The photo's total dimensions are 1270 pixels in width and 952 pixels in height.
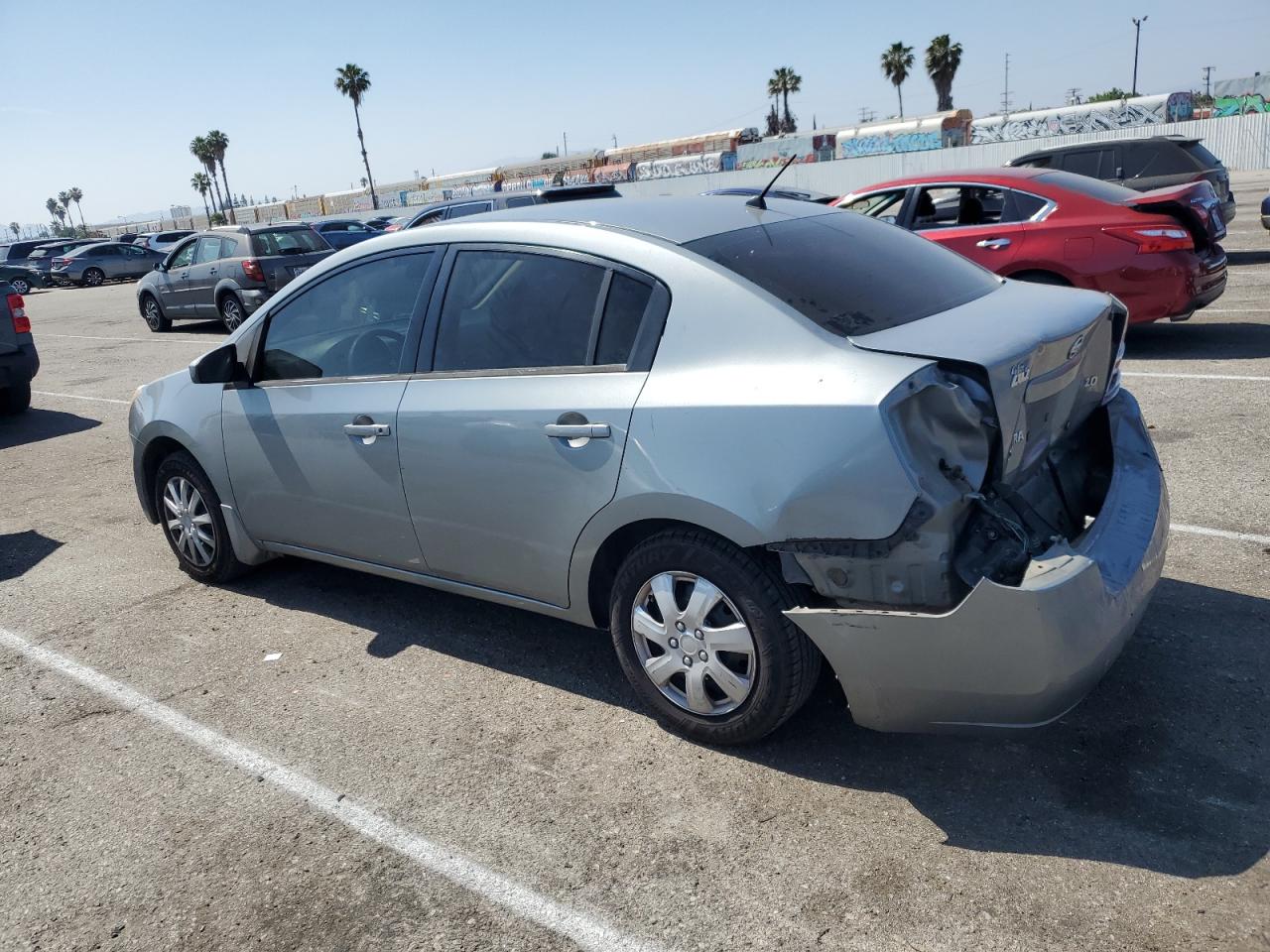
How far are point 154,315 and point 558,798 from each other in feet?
57.3

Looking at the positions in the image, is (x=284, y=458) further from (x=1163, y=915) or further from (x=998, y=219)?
(x=998, y=219)

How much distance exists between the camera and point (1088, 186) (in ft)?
27.8

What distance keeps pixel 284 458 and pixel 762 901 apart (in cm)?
281

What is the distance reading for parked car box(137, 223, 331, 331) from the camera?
15648 mm

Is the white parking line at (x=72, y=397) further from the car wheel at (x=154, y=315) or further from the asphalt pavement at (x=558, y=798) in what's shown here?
the asphalt pavement at (x=558, y=798)

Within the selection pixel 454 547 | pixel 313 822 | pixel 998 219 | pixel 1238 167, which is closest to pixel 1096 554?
pixel 454 547

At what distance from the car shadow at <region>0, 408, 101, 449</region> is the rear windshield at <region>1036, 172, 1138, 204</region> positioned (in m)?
9.02

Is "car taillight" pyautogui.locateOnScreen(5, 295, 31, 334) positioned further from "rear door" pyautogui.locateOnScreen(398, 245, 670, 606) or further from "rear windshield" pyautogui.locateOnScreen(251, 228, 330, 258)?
"rear door" pyautogui.locateOnScreen(398, 245, 670, 606)

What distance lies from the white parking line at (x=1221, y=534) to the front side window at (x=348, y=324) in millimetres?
3492

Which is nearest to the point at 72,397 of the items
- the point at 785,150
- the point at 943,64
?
the point at 785,150

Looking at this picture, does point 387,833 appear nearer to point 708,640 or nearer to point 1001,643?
point 708,640

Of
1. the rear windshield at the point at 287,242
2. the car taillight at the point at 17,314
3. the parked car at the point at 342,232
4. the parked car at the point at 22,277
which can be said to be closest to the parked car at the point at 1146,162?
the rear windshield at the point at 287,242

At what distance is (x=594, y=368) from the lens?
11.1 feet

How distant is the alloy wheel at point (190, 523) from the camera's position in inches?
199
